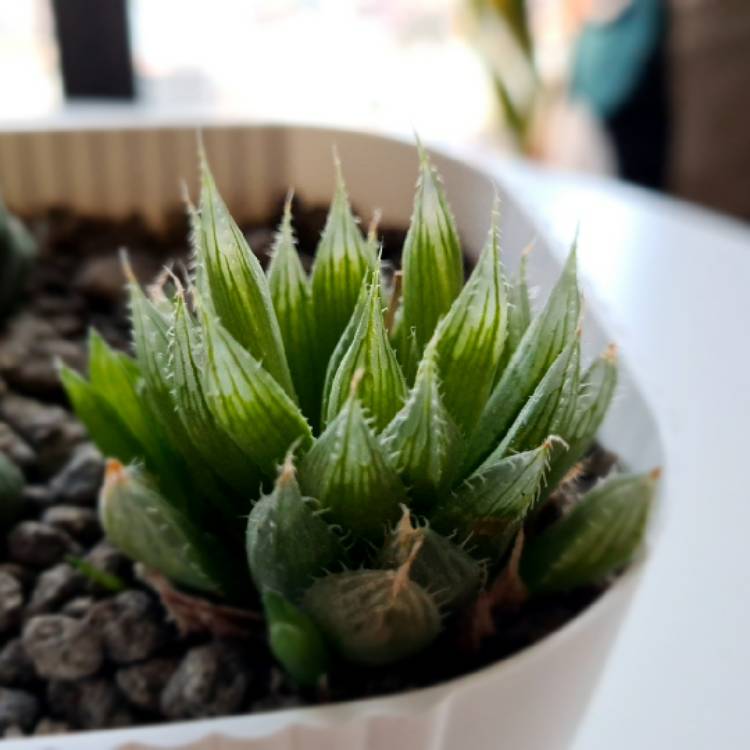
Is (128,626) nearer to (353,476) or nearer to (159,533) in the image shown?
(159,533)

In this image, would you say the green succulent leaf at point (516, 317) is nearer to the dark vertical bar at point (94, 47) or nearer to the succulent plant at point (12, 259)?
the succulent plant at point (12, 259)

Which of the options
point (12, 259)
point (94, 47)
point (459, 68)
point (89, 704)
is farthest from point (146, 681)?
point (459, 68)

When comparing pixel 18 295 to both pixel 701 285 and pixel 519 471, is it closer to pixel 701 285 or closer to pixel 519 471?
pixel 519 471

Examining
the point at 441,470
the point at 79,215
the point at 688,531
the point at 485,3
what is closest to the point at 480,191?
the point at 441,470

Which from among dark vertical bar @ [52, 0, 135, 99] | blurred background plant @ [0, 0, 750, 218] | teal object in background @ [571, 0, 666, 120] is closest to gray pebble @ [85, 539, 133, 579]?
blurred background plant @ [0, 0, 750, 218]

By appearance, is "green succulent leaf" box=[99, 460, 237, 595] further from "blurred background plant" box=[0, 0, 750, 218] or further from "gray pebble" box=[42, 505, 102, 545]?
"blurred background plant" box=[0, 0, 750, 218]

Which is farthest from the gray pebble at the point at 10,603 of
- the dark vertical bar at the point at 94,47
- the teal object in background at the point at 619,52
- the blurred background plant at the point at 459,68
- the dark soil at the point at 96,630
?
the teal object in background at the point at 619,52
